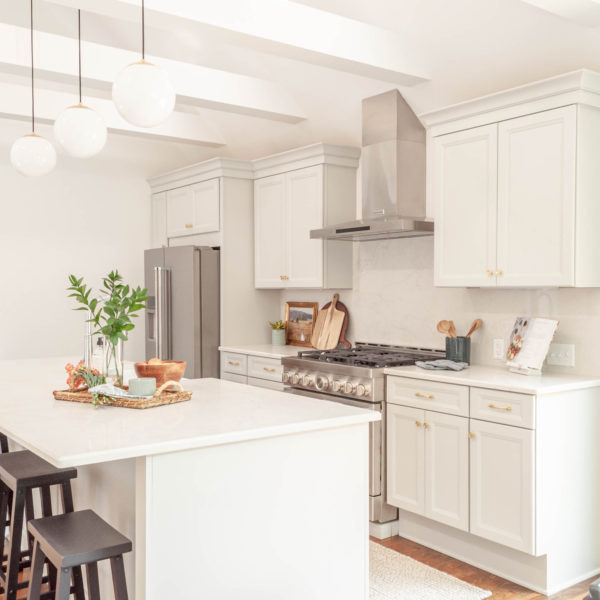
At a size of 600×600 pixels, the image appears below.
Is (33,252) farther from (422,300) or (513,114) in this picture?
(513,114)

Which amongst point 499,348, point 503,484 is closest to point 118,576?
point 503,484

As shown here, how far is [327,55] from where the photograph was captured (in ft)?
12.4

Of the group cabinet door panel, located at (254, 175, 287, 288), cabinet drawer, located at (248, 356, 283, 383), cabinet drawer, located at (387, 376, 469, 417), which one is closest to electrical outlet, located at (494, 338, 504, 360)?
cabinet drawer, located at (387, 376, 469, 417)

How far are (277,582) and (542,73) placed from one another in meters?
2.93

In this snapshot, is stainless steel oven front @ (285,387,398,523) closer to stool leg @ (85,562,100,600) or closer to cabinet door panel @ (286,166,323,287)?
cabinet door panel @ (286,166,323,287)

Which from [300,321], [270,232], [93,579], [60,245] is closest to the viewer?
[93,579]

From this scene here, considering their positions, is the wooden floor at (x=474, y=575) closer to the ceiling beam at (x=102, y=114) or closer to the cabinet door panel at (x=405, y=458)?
the cabinet door panel at (x=405, y=458)

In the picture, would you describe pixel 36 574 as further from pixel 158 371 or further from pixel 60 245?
pixel 60 245

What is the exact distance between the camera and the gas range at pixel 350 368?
394 cm

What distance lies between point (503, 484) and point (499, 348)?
96 cm

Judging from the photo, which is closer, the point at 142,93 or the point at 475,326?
the point at 142,93

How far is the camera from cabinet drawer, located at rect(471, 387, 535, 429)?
3.16 m

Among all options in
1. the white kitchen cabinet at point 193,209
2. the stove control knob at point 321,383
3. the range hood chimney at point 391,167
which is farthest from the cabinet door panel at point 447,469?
the white kitchen cabinet at point 193,209

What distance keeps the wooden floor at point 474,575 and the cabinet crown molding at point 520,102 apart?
2334mm
